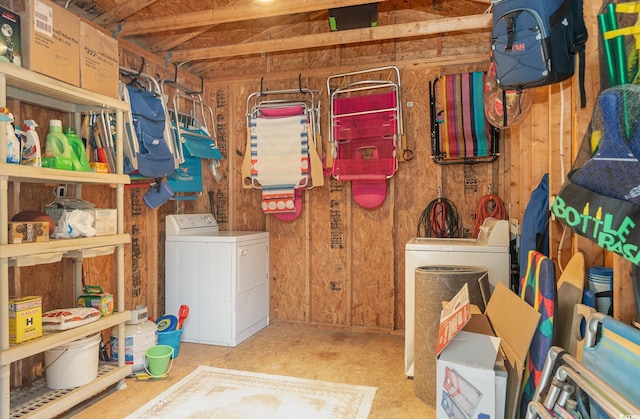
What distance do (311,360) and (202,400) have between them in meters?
0.95

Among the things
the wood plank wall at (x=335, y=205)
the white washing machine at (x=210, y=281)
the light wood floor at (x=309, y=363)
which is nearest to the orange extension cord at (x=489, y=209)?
the wood plank wall at (x=335, y=205)

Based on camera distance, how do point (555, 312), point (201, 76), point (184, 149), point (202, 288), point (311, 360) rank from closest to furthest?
point (555, 312)
point (311, 360)
point (202, 288)
point (184, 149)
point (201, 76)

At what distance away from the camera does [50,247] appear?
227cm

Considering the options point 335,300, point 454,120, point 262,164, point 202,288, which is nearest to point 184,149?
point 262,164

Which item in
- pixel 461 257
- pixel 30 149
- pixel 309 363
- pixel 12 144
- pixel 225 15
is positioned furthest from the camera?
pixel 309 363

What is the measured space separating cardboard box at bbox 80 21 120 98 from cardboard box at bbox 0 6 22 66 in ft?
1.23

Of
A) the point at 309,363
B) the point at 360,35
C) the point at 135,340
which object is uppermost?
the point at 360,35

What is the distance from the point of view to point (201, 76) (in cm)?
444

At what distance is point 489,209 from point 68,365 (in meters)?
3.37

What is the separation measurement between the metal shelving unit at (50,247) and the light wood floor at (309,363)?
0.17 meters

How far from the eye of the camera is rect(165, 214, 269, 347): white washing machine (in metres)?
3.56

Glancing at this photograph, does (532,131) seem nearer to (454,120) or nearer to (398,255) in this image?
(454,120)

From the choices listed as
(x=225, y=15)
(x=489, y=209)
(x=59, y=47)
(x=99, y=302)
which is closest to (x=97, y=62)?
(x=59, y=47)

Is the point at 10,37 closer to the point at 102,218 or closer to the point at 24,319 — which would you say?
the point at 102,218
